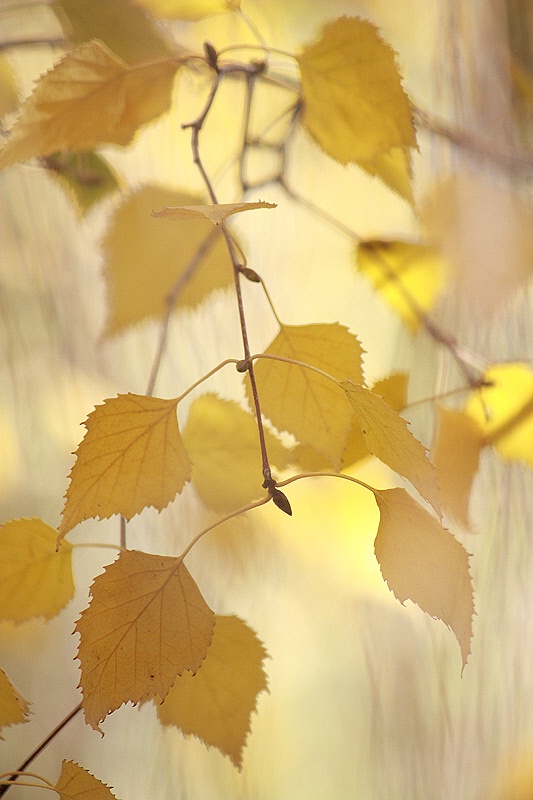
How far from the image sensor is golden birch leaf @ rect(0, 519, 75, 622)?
0.16m

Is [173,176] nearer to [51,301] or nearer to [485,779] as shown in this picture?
[51,301]

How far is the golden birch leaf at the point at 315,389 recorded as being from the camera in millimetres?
159

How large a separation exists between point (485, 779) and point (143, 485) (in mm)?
139

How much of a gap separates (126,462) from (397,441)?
0.05 meters

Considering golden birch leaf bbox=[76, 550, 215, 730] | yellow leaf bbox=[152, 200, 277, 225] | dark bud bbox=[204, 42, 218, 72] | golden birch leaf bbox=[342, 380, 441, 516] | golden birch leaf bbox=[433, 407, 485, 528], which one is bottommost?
golden birch leaf bbox=[76, 550, 215, 730]

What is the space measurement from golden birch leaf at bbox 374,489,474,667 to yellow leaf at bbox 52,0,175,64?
137 millimetres

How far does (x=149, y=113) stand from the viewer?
0.18 meters

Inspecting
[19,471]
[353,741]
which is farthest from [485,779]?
[19,471]

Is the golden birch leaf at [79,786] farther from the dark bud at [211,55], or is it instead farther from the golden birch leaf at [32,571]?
the dark bud at [211,55]

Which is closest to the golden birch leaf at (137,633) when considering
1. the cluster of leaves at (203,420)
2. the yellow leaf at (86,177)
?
the cluster of leaves at (203,420)

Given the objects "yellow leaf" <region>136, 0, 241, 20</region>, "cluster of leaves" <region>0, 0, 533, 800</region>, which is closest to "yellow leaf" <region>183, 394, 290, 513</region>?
"cluster of leaves" <region>0, 0, 533, 800</region>

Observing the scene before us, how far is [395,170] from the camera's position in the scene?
188mm

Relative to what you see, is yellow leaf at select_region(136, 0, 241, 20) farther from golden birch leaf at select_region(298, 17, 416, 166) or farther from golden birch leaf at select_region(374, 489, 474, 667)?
golden birch leaf at select_region(374, 489, 474, 667)

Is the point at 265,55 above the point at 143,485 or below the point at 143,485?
above
